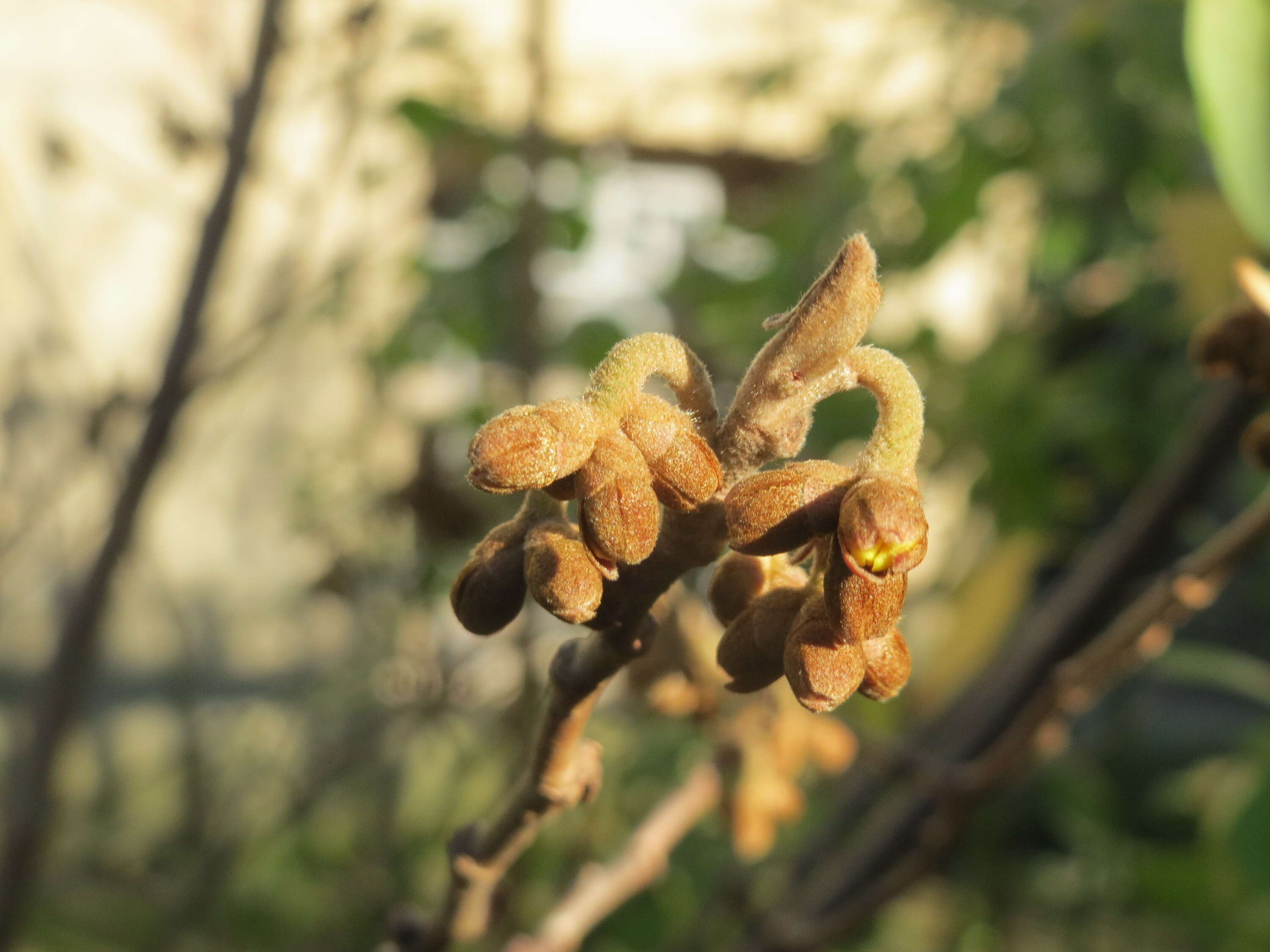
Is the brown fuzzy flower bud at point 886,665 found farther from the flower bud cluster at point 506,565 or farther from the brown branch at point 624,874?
the brown branch at point 624,874

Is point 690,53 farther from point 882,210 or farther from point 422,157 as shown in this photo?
point 882,210

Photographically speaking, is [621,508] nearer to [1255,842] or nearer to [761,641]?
[761,641]

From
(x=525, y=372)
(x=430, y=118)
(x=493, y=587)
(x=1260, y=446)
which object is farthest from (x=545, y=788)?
(x=430, y=118)

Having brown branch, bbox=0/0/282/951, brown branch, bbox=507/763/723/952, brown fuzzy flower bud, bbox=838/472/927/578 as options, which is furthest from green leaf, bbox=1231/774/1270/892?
brown branch, bbox=0/0/282/951

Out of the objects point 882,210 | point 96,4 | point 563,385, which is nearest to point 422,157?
point 563,385

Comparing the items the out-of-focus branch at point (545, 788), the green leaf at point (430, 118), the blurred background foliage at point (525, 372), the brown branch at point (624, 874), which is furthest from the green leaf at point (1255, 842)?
the green leaf at point (430, 118)

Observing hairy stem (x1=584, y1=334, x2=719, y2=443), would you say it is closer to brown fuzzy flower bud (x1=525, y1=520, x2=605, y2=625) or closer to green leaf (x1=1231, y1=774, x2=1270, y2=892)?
brown fuzzy flower bud (x1=525, y1=520, x2=605, y2=625)

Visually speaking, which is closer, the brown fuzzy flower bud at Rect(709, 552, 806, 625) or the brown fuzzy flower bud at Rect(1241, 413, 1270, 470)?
the brown fuzzy flower bud at Rect(709, 552, 806, 625)

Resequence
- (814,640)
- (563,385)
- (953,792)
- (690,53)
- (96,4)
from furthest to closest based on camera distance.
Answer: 1. (690,53)
2. (96,4)
3. (563,385)
4. (953,792)
5. (814,640)
